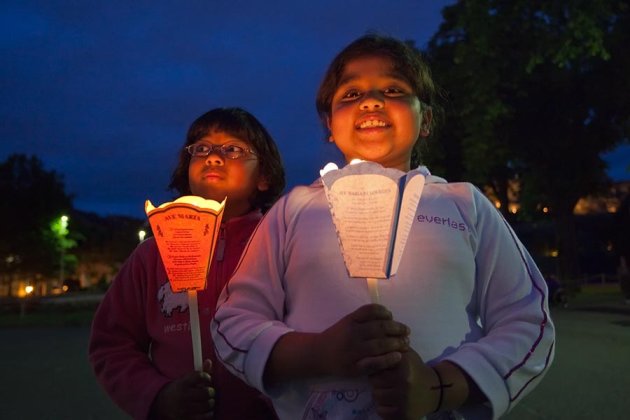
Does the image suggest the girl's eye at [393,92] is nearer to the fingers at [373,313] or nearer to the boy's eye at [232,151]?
the boy's eye at [232,151]

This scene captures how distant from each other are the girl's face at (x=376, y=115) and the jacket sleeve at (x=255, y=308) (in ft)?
1.10

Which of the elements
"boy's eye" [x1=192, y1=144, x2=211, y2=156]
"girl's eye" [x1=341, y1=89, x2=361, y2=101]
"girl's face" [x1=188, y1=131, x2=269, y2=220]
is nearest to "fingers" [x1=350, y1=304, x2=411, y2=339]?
"girl's eye" [x1=341, y1=89, x2=361, y2=101]

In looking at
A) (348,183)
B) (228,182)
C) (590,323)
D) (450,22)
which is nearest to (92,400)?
(228,182)

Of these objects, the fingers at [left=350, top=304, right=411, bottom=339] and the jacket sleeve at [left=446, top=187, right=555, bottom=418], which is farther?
the jacket sleeve at [left=446, top=187, right=555, bottom=418]

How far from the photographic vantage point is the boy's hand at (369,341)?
1415 mm

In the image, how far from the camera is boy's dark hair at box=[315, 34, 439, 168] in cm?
212

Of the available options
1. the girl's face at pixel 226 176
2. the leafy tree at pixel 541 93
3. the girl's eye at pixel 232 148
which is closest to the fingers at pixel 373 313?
the girl's face at pixel 226 176

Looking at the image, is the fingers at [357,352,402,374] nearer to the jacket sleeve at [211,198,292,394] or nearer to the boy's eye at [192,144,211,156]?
the jacket sleeve at [211,198,292,394]

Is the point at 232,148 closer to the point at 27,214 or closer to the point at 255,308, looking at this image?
the point at 255,308

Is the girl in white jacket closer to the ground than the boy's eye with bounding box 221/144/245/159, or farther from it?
closer to the ground

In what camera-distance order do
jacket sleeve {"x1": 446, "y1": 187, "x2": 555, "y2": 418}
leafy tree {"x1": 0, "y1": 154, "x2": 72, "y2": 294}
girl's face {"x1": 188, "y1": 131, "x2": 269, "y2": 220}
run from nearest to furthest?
1. jacket sleeve {"x1": 446, "y1": 187, "x2": 555, "y2": 418}
2. girl's face {"x1": 188, "y1": 131, "x2": 269, "y2": 220}
3. leafy tree {"x1": 0, "y1": 154, "x2": 72, "y2": 294}

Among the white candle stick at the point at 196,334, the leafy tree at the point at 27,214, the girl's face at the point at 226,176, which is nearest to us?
the white candle stick at the point at 196,334

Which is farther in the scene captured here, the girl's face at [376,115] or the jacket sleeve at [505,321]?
the girl's face at [376,115]

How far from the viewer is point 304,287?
1766 millimetres
